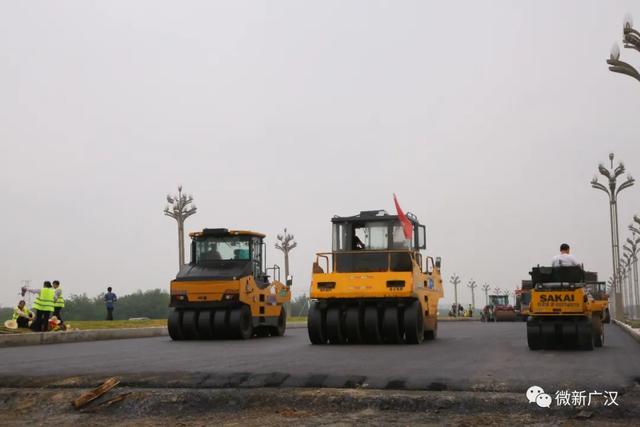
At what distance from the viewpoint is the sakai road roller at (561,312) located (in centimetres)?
1369

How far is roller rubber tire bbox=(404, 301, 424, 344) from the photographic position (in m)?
16.1

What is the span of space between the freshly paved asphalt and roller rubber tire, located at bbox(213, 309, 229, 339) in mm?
4793

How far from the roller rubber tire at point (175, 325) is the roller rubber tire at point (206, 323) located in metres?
0.54

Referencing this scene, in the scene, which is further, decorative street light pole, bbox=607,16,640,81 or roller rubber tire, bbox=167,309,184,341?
roller rubber tire, bbox=167,309,184,341

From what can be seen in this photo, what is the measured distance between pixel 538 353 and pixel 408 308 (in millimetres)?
3712

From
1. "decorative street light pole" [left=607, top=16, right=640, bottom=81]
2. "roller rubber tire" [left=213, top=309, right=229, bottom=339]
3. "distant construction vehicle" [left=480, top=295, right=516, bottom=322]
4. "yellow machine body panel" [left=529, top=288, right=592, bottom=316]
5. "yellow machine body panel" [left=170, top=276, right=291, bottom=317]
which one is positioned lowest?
"distant construction vehicle" [left=480, top=295, right=516, bottom=322]

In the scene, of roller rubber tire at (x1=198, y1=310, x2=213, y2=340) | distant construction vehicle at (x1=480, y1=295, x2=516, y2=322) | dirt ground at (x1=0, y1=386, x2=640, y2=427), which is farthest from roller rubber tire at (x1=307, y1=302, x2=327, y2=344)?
distant construction vehicle at (x1=480, y1=295, x2=516, y2=322)

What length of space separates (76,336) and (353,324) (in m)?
9.21

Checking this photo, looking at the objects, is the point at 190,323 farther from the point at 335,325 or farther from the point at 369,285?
the point at 369,285

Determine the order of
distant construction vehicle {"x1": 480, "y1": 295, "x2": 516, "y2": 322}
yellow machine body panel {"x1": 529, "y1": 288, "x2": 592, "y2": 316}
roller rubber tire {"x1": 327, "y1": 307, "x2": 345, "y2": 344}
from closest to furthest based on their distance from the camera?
yellow machine body panel {"x1": 529, "y1": 288, "x2": 592, "y2": 316} < roller rubber tire {"x1": 327, "y1": 307, "x2": 345, "y2": 344} < distant construction vehicle {"x1": 480, "y1": 295, "x2": 516, "y2": 322}

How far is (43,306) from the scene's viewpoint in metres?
21.3

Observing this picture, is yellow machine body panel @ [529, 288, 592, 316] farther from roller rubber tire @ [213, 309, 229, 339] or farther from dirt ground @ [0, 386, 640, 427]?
roller rubber tire @ [213, 309, 229, 339]

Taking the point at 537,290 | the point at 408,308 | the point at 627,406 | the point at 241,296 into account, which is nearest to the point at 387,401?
the point at 627,406

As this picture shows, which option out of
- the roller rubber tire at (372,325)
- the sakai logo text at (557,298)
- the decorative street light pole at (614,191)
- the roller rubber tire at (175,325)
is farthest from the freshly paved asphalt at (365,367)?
the decorative street light pole at (614,191)
